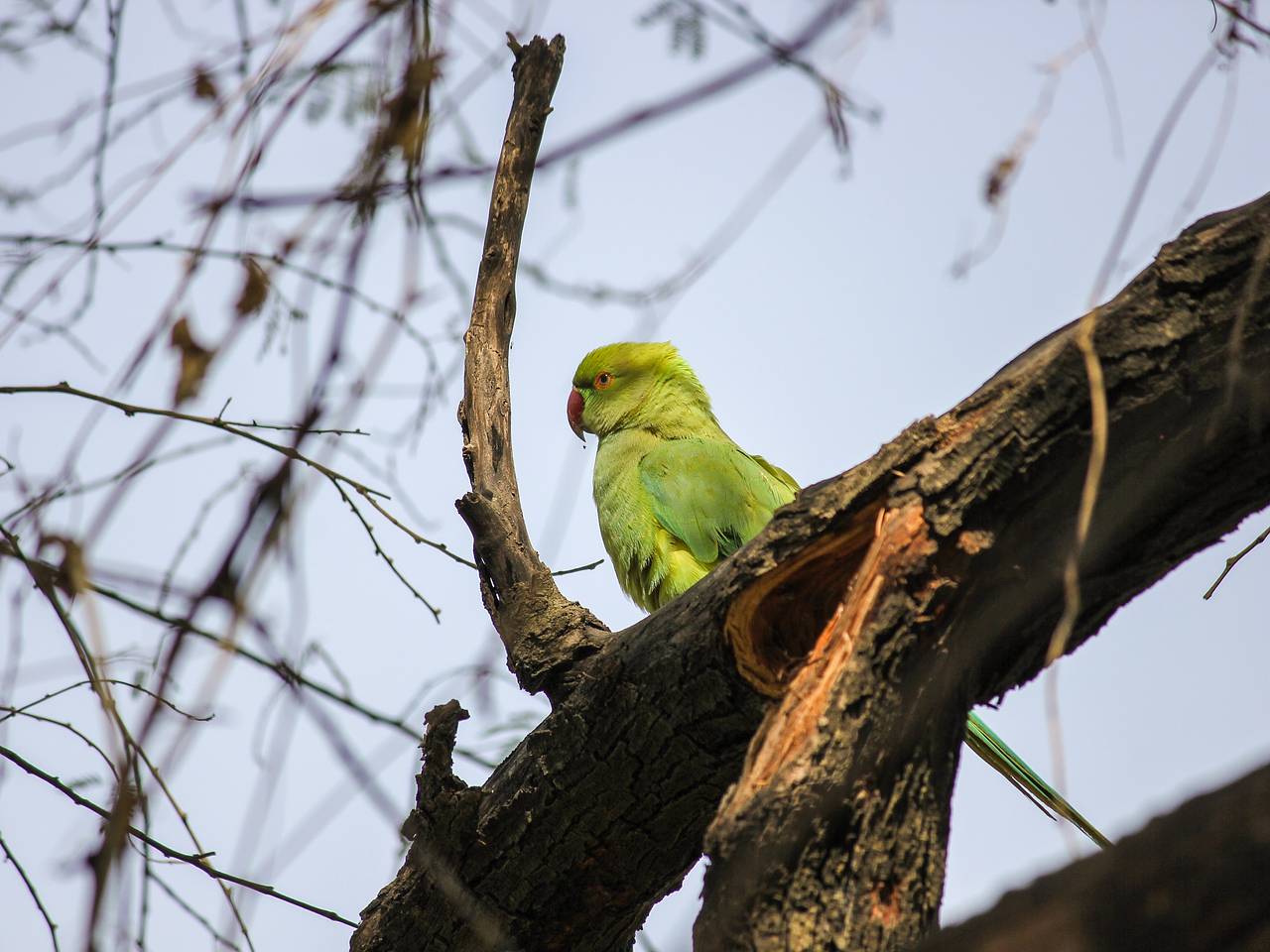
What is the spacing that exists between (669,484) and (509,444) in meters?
1.50

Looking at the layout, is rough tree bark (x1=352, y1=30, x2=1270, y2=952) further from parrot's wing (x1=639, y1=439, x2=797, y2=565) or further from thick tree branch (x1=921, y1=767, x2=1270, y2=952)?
parrot's wing (x1=639, y1=439, x2=797, y2=565)

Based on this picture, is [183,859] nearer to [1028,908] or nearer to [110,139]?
[110,139]

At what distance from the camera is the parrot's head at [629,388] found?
17.4 feet

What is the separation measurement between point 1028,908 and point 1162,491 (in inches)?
45.6

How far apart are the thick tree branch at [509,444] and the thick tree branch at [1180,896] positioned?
1.76 m

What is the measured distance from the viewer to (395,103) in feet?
3.62

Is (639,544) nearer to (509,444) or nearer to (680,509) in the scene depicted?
(680,509)

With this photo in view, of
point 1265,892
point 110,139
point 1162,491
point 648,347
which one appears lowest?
point 1265,892

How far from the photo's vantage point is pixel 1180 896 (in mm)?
927

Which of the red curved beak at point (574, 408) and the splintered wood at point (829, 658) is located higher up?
the red curved beak at point (574, 408)

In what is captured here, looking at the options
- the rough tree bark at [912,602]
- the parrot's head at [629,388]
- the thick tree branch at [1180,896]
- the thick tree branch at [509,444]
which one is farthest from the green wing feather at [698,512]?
the thick tree branch at [1180,896]

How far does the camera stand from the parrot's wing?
14.3 feet

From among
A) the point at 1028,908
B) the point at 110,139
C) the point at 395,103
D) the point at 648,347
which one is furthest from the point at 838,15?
the point at 648,347

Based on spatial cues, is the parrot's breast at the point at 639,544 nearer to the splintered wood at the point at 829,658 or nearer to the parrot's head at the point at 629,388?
the parrot's head at the point at 629,388
